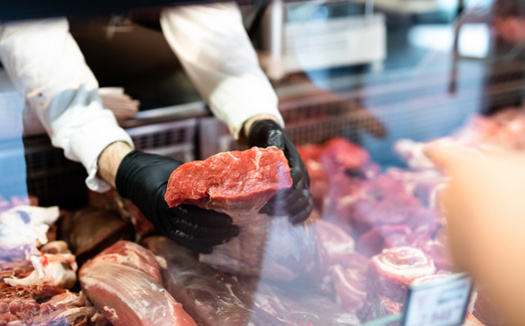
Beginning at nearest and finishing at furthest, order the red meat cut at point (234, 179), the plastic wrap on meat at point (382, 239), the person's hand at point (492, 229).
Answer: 1. the person's hand at point (492, 229)
2. the red meat cut at point (234, 179)
3. the plastic wrap on meat at point (382, 239)

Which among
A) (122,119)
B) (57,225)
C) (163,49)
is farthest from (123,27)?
(57,225)

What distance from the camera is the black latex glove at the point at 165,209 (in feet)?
4.39

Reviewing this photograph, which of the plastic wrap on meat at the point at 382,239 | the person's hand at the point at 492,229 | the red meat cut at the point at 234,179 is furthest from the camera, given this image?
the plastic wrap on meat at the point at 382,239

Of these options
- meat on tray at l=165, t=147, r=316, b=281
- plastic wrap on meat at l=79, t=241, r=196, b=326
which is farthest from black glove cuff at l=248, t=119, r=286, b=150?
plastic wrap on meat at l=79, t=241, r=196, b=326

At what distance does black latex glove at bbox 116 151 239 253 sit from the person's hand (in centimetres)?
63

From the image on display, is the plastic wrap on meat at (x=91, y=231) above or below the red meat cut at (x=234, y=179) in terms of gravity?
below

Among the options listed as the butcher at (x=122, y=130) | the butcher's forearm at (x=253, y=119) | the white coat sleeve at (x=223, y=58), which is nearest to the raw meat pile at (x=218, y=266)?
the butcher at (x=122, y=130)

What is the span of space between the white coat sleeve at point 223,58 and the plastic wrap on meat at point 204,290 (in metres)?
0.53

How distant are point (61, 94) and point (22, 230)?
0.47m

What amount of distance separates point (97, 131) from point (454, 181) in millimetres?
1127

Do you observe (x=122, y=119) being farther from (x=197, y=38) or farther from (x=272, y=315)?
(x=272, y=315)

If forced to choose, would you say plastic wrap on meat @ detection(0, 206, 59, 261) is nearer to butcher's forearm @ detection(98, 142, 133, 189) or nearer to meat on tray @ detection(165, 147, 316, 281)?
butcher's forearm @ detection(98, 142, 133, 189)

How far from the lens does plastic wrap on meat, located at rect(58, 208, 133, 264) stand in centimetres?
163

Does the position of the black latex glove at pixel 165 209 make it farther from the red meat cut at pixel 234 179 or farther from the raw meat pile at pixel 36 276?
the raw meat pile at pixel 36 276
